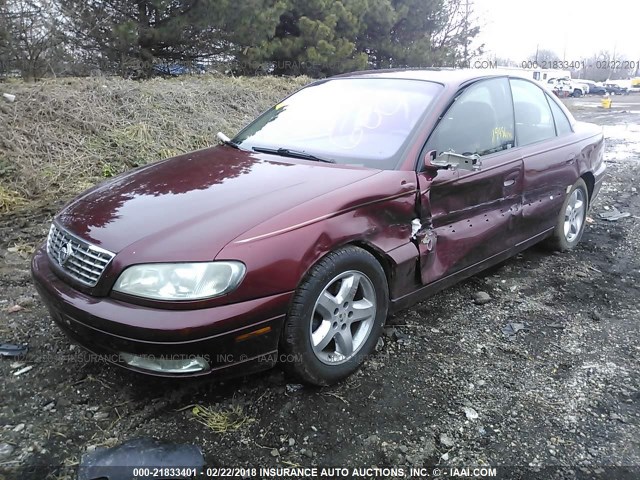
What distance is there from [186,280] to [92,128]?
5.63m

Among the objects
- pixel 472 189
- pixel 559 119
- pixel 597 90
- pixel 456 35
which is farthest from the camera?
pixel 597 90

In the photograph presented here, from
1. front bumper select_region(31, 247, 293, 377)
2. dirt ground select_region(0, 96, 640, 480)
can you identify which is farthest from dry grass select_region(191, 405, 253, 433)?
front bumper select_region(31, 247, 293, 377)

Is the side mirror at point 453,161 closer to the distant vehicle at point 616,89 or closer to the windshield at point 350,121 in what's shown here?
the windshield at point 350,121

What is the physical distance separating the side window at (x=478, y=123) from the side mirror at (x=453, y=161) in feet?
0.36

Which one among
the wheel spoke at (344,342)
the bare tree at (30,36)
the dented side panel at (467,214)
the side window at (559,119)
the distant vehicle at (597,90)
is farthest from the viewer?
the distant vehicle at (597,90)

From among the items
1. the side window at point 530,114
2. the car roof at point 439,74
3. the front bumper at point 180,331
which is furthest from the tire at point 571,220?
the front bumper at point 180,331

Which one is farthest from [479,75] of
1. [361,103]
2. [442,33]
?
[442,33]

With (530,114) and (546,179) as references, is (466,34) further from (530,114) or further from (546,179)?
(546,179)

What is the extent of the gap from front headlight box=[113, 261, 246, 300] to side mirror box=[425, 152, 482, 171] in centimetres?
135

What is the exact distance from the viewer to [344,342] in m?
2.67

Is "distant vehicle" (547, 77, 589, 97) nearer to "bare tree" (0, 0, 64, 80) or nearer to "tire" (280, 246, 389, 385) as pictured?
"bare tree" (0, 0, 64, 80)

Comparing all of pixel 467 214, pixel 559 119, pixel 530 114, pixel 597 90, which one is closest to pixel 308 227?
pixel 467 214

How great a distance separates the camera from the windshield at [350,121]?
3.06m

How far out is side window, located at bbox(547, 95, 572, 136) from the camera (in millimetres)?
4340
